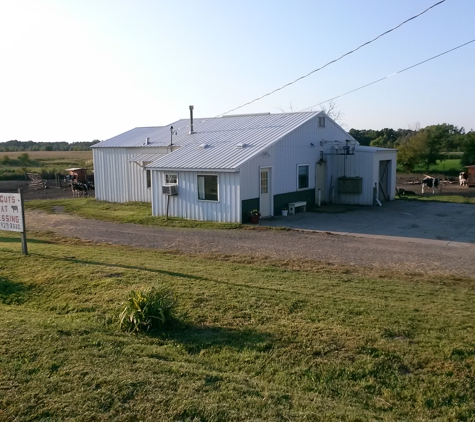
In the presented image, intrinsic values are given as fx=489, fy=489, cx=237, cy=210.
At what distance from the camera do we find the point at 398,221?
1800cm

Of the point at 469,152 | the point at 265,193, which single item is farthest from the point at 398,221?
the point at 469,152

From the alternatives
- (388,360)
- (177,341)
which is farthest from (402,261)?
(177,341)

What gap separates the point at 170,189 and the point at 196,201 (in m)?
1.29

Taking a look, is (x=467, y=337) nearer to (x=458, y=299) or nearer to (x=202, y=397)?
(x=458, y=299)

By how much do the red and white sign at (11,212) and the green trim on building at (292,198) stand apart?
10.7 m

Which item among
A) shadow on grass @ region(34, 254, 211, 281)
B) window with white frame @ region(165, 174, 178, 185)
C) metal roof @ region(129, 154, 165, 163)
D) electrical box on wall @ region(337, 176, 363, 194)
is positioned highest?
metal roof @ region(129, 154, 165, 163)

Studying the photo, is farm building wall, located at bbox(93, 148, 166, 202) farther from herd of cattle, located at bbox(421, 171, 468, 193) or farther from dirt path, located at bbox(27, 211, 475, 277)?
herd of cattle, located at bbox(421, 171, 468, 193)

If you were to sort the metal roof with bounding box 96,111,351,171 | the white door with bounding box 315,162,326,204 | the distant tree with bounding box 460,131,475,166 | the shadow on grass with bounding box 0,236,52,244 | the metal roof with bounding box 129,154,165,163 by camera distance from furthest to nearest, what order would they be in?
the distant tree with bounding box 460,131,475,166 → the metal roof with bounding box 129,154,165,163 → the white door with bounding box 315,162,326,204 → the metal roof with bounding box 96,111,351,171 → the shadow on grass with bounding box 0,236,52,244

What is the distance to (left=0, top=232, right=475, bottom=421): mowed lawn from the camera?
441 centimetres

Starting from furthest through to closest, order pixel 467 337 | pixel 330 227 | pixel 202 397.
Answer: pixel 330 227, pixel 467 337, pixel 202 397

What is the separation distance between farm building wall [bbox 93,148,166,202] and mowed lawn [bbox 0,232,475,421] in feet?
49.8

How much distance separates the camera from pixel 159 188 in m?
20.2

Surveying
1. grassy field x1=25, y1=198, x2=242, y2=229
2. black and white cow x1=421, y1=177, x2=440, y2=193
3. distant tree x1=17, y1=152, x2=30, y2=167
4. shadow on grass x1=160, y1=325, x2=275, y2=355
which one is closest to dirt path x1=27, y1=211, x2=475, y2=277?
grassy field x1=25, y1=198, x2=242, y2=229

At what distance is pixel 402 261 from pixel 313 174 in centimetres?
1152
